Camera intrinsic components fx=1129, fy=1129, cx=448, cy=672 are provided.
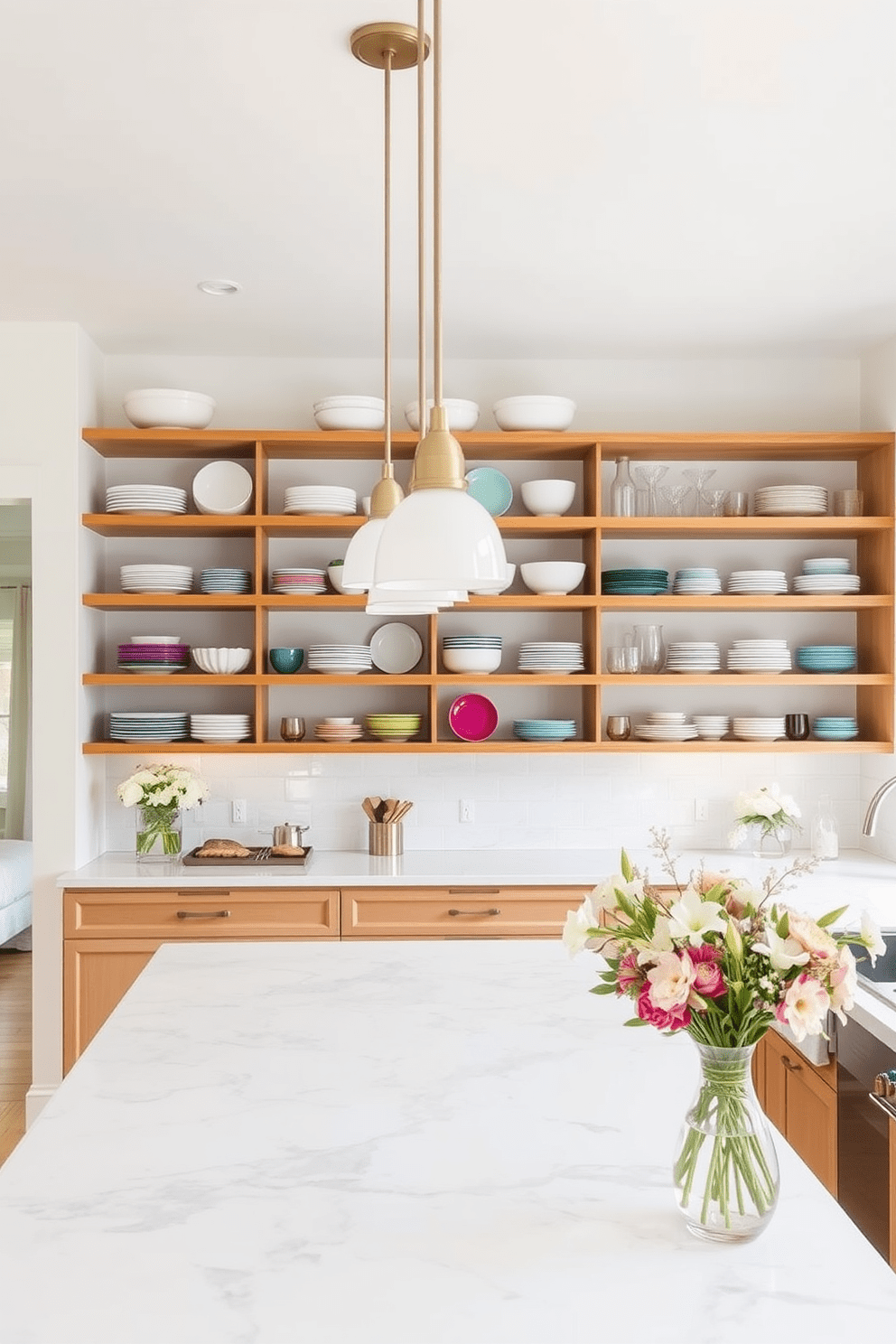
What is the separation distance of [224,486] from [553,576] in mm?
1304

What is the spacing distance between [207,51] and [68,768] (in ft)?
8.20

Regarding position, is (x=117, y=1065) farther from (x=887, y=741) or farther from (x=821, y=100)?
(x=887, y=741)

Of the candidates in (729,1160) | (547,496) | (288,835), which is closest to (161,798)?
(288,835)

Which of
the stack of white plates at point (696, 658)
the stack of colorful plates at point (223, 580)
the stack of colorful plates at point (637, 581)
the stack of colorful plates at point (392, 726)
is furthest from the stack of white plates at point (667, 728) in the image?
the stack of colorful plates at point (223, 580)

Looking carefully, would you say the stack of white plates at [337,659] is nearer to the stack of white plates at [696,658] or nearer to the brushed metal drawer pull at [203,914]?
the brushed metal drawer pull at [203,914]

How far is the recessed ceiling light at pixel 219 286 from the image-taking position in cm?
351

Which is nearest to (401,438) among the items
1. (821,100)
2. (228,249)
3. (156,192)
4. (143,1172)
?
(228,249)

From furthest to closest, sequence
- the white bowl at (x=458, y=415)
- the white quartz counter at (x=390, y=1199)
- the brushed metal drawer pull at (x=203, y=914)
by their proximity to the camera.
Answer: the white bowl at (x=458, y=415) → the brushed metal drawer pull at (x=203, y=914) → the white quartz counter at (x=390, y=1199)

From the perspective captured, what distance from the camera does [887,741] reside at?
4.19m

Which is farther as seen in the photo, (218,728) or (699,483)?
(699,483)

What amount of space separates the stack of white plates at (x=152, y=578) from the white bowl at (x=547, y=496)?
4.27ft

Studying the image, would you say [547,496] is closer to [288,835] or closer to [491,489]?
[491,489]

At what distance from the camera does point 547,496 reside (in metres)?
4.22

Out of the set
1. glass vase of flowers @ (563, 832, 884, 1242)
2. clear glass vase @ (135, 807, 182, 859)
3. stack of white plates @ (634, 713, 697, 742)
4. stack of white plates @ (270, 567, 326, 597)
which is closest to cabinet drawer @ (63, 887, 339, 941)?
clear glass vase @ (135, 807, 182, 859)
